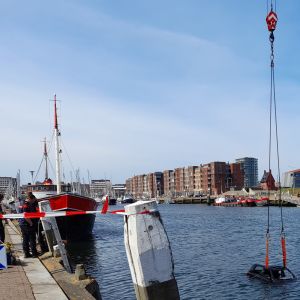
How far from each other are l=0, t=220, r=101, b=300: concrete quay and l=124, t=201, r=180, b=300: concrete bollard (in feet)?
7.12

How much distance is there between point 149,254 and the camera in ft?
25.3

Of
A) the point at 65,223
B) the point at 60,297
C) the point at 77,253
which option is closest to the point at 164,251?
the point at 60,297

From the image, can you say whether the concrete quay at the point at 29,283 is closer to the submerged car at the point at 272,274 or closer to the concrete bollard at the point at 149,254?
the concrete bollard at the point at 149,254

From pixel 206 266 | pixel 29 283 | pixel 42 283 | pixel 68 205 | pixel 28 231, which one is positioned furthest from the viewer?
pixel 68 205

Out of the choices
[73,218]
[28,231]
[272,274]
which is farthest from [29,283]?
[73,218]

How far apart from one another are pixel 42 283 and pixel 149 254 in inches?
153

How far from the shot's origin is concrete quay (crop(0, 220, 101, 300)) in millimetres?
9312

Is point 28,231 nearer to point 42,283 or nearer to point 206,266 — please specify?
point 42,283

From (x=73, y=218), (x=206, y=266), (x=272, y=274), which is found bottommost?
(x=206, y=266)

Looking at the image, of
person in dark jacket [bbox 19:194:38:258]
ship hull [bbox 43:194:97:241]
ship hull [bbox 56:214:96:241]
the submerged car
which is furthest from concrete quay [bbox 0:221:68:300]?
ship hull [bbox 56:214:96:241]

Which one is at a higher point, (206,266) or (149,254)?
(149,254)

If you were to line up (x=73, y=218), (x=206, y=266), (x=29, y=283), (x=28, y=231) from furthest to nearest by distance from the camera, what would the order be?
(x=73, y=218), (x=206, y=266), (x=28, y=231), (x=29, y=283)

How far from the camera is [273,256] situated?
85.4 feet

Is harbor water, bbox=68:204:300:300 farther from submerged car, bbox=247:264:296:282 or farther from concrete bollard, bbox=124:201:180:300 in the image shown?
concrete bollard, bbox=124:201:180:300
